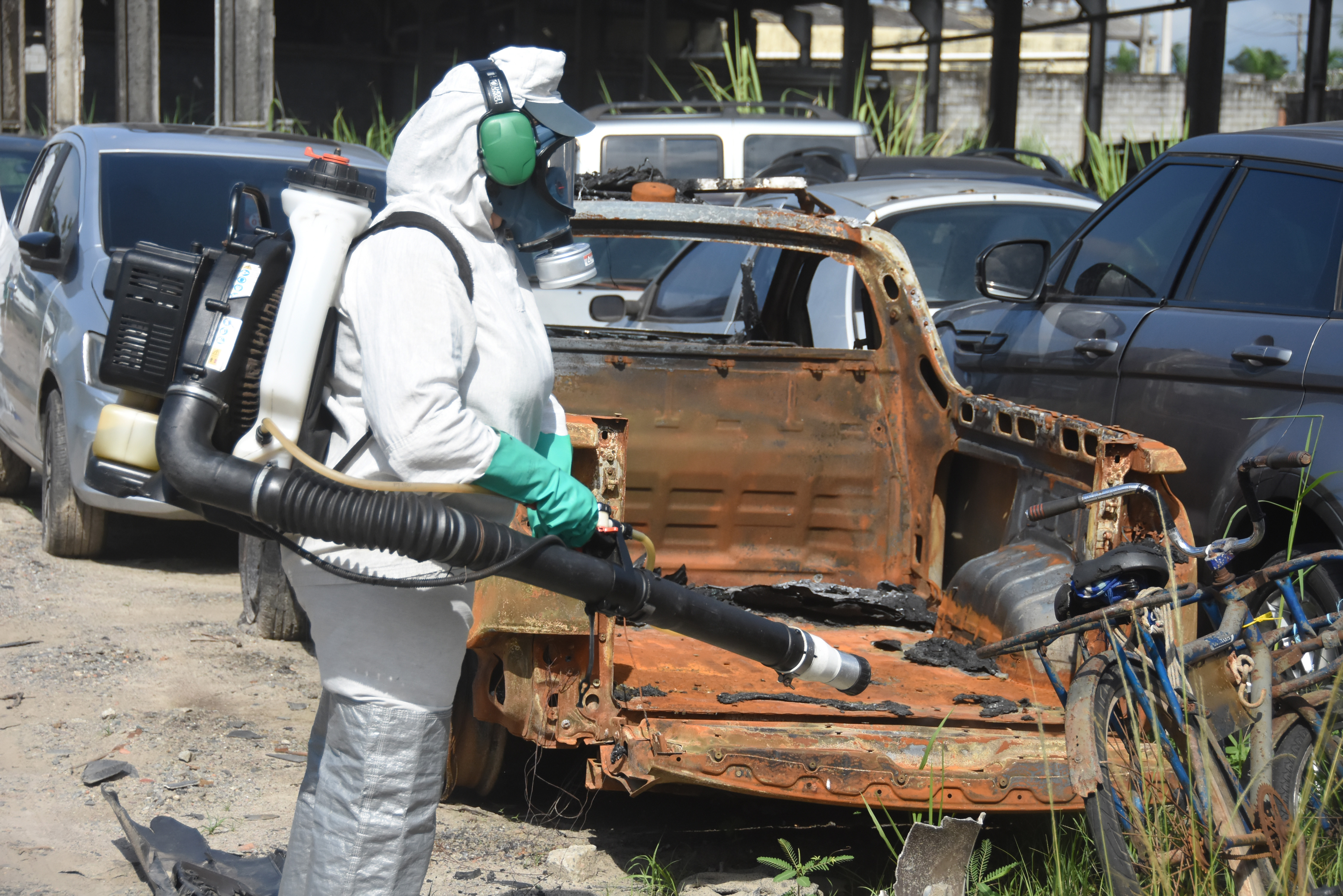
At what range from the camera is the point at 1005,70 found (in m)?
16.1

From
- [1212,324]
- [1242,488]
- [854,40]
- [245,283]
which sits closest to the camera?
[245,283]

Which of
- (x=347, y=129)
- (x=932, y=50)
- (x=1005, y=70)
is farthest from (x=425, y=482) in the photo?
(x=932, y=50)

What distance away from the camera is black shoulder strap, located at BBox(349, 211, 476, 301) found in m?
2.41

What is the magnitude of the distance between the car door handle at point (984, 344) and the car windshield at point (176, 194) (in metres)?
2.76

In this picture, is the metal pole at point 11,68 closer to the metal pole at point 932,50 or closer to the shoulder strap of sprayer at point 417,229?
the metal pole at point 932,50

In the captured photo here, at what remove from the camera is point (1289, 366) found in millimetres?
3924

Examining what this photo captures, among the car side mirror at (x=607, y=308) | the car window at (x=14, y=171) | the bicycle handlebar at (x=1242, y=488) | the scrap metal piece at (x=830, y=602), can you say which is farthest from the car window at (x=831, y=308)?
the car window at (x=14, y=171)

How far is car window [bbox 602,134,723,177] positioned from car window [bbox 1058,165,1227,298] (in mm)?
5239

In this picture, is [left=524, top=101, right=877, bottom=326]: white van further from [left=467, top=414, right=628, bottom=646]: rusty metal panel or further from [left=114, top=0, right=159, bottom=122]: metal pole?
[left=467, top=414, right=628, bottom=646]: rusty metal panel

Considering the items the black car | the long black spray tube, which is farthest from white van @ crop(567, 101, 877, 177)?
the long black spray tube

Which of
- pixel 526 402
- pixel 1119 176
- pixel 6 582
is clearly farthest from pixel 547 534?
pixel 1119 176

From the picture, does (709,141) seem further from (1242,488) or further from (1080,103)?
(1080,103)

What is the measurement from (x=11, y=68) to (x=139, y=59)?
402 centimetres

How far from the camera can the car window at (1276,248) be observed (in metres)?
4.03
